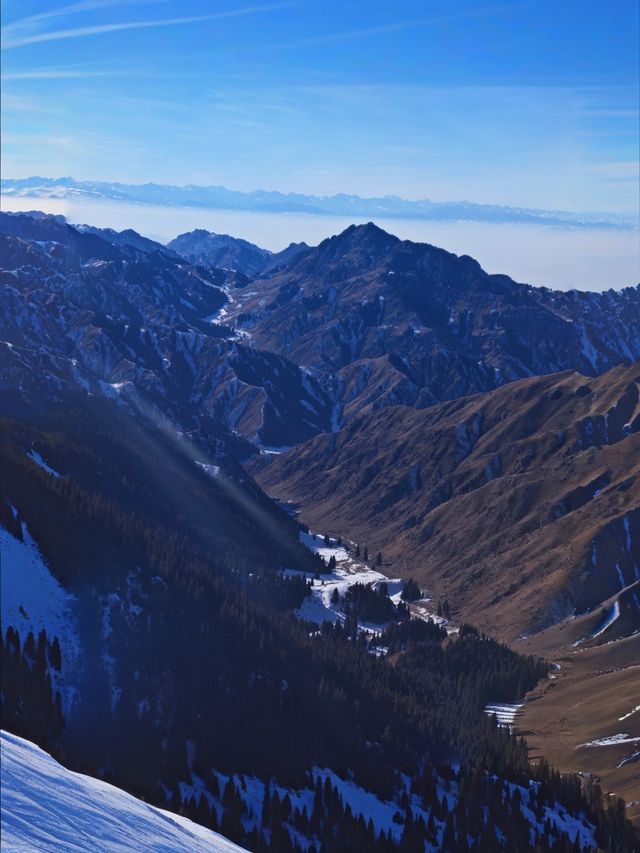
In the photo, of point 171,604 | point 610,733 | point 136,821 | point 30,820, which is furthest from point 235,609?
point 30,820

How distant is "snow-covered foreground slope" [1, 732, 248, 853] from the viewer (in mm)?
57344

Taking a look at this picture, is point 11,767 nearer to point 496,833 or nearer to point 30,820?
point 30,820

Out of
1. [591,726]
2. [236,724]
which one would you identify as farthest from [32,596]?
[591,726]

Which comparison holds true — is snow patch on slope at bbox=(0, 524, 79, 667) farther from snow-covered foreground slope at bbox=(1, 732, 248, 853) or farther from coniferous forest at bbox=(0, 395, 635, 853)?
snow-covered foreground slope at bbox=(1, 732, 248, 853)

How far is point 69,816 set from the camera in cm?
6197

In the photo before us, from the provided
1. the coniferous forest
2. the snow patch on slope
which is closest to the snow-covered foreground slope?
the coniferous forest

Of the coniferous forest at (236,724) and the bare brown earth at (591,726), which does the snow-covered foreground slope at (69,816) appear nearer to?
the coniferous forest at (236,724)

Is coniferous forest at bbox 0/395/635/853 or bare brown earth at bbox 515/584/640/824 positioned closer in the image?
coniferous forest at bbox 0/395/635/853

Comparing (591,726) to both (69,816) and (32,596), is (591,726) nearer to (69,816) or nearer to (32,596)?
(32,596)

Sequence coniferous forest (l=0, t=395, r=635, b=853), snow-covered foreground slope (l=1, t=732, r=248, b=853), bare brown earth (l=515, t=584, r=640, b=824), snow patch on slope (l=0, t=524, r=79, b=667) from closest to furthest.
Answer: snow-covered foreground slope (l=1, t=732, r=248, b=853), coniferous forest (l=0, t=395, r=635, b=853), snow patch on slope (l=0, t=524, r=79, b=667), bare brown earth (l=515, t=584, r=640, b=824)

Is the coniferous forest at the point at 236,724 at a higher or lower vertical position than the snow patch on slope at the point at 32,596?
lower

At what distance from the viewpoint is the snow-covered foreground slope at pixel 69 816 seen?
57.3 m

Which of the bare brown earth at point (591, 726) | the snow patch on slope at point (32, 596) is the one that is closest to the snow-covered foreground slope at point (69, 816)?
the snow patch on slope at point (32, 596)

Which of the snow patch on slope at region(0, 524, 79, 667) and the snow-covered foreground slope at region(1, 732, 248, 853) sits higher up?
the snow patch on slope at region(0, 524, 79, 667)
